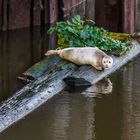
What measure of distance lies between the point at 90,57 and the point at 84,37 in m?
0.99

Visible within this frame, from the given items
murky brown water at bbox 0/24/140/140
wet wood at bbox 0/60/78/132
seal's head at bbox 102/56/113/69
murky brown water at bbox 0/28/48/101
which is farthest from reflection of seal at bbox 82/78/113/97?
murky brown water at bbox 0/28/48/101

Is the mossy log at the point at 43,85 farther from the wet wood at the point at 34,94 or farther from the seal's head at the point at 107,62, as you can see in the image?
the seal's head at the point at 107,62

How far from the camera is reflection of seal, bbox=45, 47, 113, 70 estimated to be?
10.5 m

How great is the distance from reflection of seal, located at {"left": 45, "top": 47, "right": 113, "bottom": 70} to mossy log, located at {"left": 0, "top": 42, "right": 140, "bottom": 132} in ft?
0.29

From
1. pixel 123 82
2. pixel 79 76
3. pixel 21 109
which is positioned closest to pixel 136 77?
pixel 123 82

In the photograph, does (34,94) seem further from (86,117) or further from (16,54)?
(16,54)

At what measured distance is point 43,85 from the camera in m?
9.67

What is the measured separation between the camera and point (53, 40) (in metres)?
14.2

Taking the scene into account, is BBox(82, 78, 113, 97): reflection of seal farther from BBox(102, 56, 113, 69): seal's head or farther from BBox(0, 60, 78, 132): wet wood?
BBox(0, 60, 78, 132): wet wood

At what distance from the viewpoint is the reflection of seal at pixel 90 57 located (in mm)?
10547

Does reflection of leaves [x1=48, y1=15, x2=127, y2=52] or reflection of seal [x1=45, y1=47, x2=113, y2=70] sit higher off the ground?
reflection of leaves [x1=48, y1=15, x2=127, y2=52]

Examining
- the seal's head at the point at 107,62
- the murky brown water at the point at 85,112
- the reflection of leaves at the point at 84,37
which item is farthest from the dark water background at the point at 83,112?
the reflection of leaves at the point at 84,37

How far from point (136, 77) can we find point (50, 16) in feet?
17.4

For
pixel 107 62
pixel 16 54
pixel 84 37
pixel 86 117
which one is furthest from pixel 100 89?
pixel 16 54
